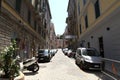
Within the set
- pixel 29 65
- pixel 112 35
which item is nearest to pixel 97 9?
pixel 112 35

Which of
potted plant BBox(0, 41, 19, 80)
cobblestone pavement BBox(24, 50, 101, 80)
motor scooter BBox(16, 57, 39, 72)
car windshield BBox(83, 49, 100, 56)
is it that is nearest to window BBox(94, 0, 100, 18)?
Result: car windshield BBox(83, 49, 100, 56)

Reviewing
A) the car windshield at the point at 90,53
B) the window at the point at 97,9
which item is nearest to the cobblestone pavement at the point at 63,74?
the car windshield at the point at 90,53

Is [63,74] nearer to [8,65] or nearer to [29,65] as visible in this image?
[29,65]

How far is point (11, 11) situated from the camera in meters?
13.1

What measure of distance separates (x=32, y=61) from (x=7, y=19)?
395 cm

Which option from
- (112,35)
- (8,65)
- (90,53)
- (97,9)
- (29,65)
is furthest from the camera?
(97,9)

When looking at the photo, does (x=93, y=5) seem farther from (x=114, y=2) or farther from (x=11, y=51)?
(x=11, y=51)

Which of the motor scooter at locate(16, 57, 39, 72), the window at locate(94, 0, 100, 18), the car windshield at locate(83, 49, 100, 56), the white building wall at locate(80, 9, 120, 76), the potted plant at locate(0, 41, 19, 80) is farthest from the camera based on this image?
the window at locate(94, 0, 100, 18)

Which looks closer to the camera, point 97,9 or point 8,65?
point 8,65

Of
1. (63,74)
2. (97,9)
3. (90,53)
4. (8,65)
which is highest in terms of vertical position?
(97,9)

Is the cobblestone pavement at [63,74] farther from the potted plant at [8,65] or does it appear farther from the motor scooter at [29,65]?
the potted plant at [8,65]

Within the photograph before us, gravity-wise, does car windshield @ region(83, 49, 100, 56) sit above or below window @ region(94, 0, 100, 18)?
below

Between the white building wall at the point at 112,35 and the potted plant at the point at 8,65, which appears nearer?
the potted plant at the point at 8,65

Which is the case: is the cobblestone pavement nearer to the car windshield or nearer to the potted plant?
the car windshield
